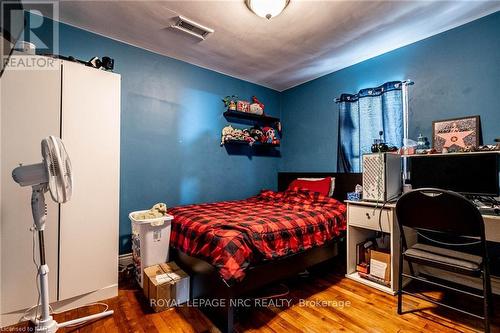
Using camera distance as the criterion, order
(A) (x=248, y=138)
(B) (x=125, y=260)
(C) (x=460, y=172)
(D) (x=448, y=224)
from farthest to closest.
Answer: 1. (A) (x=248, y=138)
2. (B) (x=125, y=260)
3. (C) (x=460, y=172)
4. (D) (x=448, y=224)

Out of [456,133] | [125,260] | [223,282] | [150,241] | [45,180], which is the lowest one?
[125,260]

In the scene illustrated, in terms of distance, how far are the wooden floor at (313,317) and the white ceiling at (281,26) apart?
2436mm

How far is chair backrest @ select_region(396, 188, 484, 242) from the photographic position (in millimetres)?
1384

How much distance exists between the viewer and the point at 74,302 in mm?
1838

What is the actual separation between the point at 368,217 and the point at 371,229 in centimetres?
13

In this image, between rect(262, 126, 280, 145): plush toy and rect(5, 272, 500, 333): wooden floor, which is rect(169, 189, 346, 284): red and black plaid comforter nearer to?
rect(5, 272, 500, 333): wooden floor

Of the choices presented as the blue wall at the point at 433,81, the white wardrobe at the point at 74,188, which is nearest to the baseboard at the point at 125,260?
the white wardrobe at the point at 74,188

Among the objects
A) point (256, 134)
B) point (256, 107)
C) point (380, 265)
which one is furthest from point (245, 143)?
point (380, 265)

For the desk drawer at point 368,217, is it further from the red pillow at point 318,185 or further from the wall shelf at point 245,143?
the wall shelf at point 245,143

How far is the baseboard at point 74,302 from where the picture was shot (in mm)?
1631

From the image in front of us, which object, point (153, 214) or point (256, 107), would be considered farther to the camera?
point (256, 107)

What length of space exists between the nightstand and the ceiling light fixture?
6.06ft

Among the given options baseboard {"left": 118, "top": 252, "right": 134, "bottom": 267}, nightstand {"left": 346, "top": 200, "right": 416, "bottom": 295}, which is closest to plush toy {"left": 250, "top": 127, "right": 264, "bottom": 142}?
nightstand {"left": 346, "top": 200, "right": 416, "bottom": 295}

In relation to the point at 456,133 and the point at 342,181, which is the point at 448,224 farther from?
the point at 342,181
